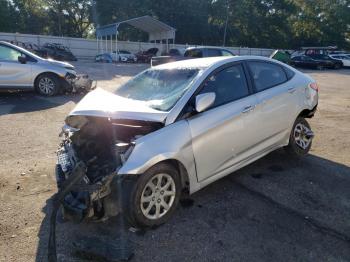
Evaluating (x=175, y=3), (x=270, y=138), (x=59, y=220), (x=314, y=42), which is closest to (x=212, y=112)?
(x=270, y=138)

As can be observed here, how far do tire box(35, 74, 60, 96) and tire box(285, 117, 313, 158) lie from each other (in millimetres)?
8040

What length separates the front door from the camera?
395cm

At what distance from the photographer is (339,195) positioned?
4.41 meters

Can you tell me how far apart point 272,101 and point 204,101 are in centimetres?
146

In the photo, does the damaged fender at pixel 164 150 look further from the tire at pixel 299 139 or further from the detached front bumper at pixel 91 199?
the tire at pixel 299 139

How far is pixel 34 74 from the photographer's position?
1075cm

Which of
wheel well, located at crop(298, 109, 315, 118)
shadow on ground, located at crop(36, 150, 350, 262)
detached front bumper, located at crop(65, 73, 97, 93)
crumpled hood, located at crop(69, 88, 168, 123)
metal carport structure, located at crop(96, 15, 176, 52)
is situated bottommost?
shadow on ground, located at crop(36, 150, 350, 262)

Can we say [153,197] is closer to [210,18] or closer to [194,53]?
[194,53]

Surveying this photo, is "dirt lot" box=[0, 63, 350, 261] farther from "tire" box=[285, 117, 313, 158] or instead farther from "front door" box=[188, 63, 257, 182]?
"front door" box=[188, 63, 257, 182]

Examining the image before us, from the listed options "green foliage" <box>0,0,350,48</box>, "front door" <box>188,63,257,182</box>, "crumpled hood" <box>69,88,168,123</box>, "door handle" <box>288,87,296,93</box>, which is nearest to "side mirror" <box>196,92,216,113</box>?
"front door" <box>188,63,257,182</box>

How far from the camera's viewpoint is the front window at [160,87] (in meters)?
4.09

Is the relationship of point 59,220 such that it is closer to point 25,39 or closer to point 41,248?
point 41,248

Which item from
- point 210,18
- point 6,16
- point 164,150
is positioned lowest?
point 164,150

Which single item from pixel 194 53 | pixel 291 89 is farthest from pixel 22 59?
pixel 194 53
